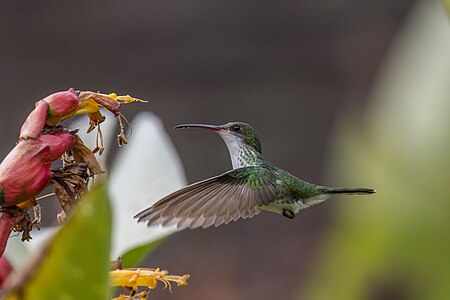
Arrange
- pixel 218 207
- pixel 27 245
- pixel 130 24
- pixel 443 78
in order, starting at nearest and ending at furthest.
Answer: pixel 443 78
pixel 27 245
pixel 218 207
pixel 130 24

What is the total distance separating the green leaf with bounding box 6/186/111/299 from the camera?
16.3 inches

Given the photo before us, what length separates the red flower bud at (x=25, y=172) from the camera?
0.63 meters

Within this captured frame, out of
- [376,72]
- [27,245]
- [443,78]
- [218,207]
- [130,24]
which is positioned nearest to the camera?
[443,78]

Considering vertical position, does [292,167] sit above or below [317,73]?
below

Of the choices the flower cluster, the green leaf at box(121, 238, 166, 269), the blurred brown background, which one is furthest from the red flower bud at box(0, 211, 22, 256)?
the blurred brown background

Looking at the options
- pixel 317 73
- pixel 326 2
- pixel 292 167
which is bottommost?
pixel 292 167

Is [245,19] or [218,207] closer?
[218,207]

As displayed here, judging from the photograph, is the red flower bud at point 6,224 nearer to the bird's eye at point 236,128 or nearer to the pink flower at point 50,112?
the pink flower at point 50,112

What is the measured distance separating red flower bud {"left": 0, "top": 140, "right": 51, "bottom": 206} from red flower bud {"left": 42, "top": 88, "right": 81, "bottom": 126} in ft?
0.12

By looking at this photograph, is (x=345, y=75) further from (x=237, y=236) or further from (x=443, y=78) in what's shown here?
(x=443, y=78)

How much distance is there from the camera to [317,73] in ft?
13.0

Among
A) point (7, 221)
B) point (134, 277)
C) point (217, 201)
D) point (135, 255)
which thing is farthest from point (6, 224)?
point (217, 201)

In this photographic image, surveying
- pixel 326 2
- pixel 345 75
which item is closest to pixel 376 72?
pixel 345 75

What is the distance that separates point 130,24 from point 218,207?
3.04 metres
